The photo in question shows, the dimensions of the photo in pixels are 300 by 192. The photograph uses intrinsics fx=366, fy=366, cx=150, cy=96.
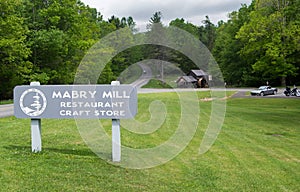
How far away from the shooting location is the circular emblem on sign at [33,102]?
293 inches

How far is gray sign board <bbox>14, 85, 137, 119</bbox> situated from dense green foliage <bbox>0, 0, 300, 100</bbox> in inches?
174

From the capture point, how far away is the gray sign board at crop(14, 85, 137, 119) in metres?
7.00

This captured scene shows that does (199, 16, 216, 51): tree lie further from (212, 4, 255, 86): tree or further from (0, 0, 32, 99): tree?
(0, 0, 32, 99): tree

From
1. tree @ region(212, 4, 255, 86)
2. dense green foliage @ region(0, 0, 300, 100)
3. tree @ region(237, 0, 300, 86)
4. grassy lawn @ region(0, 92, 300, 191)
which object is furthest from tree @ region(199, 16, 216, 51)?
grassy lawn @ region(0, 92, 300, 191)

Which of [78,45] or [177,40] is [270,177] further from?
[78,45]

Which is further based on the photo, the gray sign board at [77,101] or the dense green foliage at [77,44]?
the dense green foliage at [77,44]

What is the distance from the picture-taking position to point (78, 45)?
122 feet

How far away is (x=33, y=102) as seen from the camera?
7508 mm

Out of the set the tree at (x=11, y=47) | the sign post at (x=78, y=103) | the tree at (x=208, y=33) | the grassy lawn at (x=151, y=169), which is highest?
the tree at (x=208, y=33)

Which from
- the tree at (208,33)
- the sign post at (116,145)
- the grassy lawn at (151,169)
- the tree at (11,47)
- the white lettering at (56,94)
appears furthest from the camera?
the tree at (208,33)

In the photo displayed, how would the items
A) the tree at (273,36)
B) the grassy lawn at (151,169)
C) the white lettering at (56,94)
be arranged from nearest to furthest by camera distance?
the grassy lawn at (151,169) → the white lettering at (56,94) → the tree at (273,36)

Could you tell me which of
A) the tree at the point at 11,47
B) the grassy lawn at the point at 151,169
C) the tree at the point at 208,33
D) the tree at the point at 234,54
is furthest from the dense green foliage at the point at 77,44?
the tree at the point at 208,33

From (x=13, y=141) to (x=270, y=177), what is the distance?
19.4 ft

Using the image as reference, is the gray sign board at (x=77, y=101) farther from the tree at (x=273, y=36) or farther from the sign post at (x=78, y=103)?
the tree at (x=273, y=36)
